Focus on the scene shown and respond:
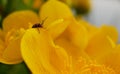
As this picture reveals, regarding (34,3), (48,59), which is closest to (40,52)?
(48,59)

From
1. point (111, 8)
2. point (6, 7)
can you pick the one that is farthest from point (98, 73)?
point (111, 8)

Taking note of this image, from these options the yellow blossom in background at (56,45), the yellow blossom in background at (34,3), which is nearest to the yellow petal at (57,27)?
the yellow blossom in background at (56,45)

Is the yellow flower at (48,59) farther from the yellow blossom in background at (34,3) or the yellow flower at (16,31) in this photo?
the yellow blossom in background at (34,3)

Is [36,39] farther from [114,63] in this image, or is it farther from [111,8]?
[111,8]

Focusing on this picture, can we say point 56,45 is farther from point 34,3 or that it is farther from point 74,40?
point 34,3

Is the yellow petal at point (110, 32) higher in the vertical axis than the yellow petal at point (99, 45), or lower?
higher

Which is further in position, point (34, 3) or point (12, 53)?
point (34, 3)
